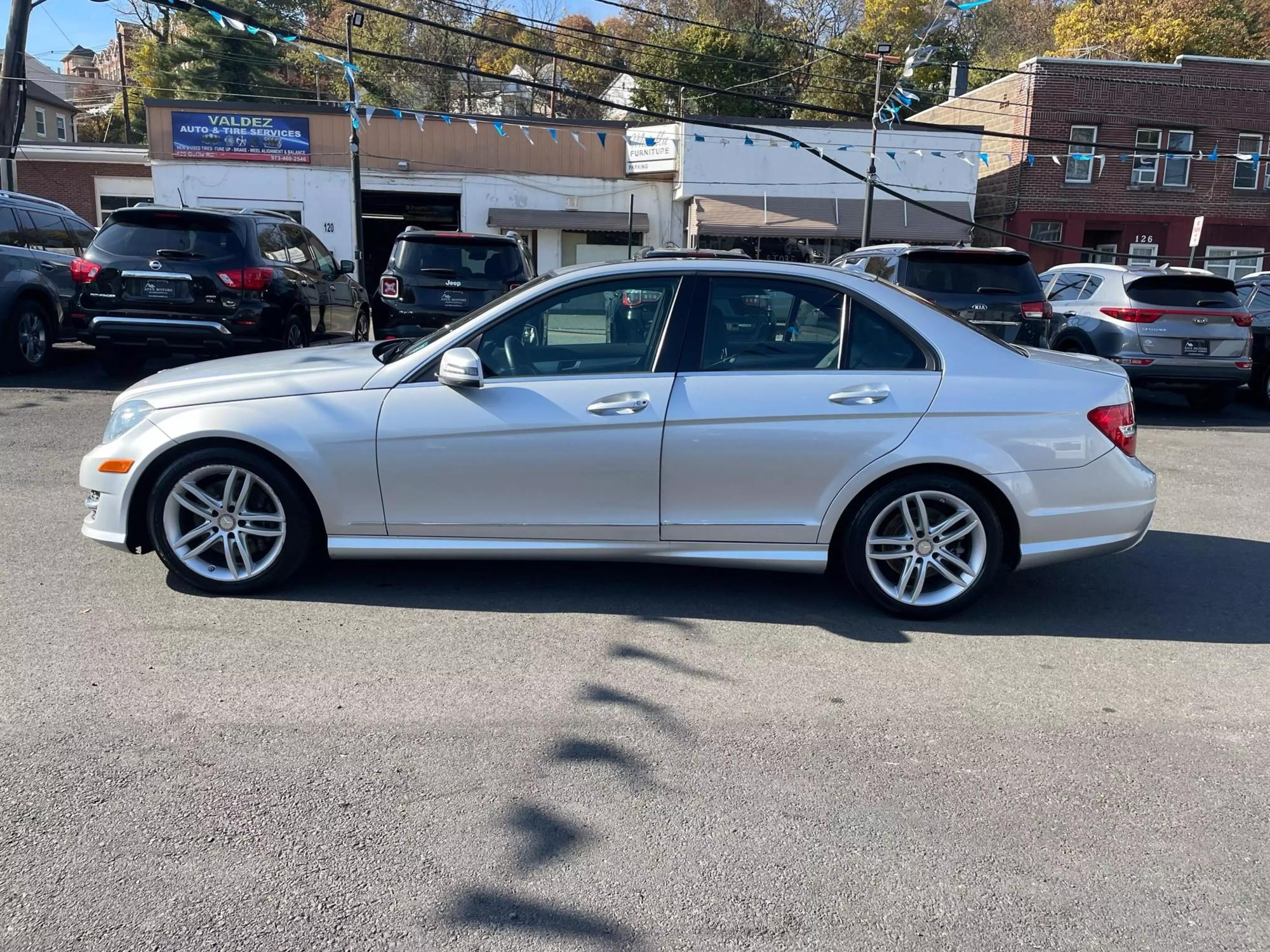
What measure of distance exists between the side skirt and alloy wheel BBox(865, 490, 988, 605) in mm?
281

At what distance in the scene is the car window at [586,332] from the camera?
16.0 feet

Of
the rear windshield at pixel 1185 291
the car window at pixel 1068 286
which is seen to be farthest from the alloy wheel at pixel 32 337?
the rear windshield at pixel 1185 291

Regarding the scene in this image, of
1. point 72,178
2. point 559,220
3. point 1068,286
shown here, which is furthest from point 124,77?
point 1068,286

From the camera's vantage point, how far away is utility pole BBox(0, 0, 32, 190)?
1655 centimetres

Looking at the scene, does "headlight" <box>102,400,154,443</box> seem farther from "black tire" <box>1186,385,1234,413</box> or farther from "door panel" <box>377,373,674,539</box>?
"black tire" <box>1186,385,1234,413</box>

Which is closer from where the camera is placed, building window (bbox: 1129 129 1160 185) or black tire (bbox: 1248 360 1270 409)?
black tire (bbox: 1248 360 1270 409)

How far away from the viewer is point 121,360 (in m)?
11.8

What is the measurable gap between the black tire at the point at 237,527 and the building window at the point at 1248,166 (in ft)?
111

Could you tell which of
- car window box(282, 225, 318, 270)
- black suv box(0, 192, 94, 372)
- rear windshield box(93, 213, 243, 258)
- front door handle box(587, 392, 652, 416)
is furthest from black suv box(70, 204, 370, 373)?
front door handle box(587, 392, 652, 416)

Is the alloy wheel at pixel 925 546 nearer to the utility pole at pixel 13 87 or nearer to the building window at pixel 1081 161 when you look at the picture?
the utility pole at pixel 13 87

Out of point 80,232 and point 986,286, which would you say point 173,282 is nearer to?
point 80,232

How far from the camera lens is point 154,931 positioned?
2621mm

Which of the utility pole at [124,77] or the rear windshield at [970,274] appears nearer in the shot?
the rear windshield at [970,274]

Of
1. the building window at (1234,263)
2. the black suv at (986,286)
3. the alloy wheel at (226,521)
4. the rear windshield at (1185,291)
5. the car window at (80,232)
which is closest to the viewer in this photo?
the alloy wheel at (226,521)
